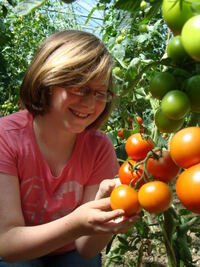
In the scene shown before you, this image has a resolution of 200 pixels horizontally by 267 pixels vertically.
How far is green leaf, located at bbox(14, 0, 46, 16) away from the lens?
0.40 metres

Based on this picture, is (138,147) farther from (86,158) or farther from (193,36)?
(86,158)

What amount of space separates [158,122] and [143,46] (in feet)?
6.14

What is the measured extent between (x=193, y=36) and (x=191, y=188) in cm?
20

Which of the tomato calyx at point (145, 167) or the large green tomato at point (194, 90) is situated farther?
the tomato calyx at point (145, 167)

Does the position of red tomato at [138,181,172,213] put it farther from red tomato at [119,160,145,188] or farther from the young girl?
the young girl

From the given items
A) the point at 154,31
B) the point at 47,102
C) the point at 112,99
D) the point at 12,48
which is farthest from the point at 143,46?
the point at 12,48

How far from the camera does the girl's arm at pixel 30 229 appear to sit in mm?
844

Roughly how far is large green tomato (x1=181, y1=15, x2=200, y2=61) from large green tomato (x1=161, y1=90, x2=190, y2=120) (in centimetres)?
8

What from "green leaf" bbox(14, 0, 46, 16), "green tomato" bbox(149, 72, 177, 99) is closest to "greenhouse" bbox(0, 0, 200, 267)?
"green tomato" bbox(149, 72, 177, 99)

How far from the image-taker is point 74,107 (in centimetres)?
108

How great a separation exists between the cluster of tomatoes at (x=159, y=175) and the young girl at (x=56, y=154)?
0.81ft

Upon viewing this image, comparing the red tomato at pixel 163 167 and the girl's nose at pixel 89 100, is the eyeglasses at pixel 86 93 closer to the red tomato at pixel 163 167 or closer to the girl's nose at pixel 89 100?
the girl's nose at pixel 89 100

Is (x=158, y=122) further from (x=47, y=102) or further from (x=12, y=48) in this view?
(x=12, y=48)

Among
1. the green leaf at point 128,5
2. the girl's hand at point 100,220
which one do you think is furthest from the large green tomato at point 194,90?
the girl's hand at point 100,220
